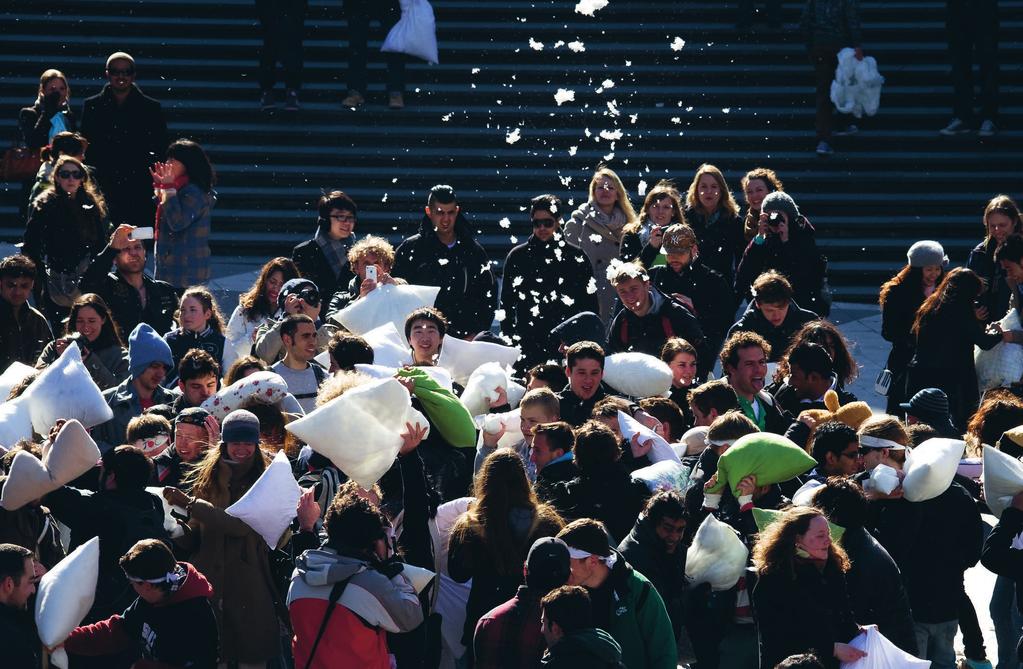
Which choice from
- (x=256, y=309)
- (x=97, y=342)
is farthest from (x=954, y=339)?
(x=97, y=342)

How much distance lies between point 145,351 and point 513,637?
353 centimetres

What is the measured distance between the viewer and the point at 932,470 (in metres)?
7.30

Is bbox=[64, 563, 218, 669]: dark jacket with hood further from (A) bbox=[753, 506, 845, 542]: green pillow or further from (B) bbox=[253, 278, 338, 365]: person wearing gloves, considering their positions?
(B) bbox=[253, 278, 338, 365]: person wearing gloves

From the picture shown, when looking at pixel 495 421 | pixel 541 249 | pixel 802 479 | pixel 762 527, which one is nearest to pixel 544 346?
pixel 541 249

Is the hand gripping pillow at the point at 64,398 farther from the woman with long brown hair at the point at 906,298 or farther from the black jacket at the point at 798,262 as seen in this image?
the woman with long brown hair at the point at 906,298

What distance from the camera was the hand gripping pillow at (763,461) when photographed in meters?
7.06

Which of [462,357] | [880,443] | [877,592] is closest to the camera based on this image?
[877,592]

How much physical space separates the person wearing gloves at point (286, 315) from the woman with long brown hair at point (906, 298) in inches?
136

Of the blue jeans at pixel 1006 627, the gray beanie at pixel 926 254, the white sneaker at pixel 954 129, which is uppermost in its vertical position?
the white sneaker at pixel 954 129

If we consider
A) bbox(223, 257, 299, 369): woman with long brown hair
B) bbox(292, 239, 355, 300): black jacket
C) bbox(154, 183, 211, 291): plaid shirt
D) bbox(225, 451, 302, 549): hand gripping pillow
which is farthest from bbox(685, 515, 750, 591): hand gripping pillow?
bbox(154, 183, 211, 291): plaid shirt

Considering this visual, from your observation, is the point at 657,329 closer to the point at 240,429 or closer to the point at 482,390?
the point at 482,390

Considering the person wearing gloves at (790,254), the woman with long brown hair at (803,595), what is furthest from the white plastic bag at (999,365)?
the woman with long brown hair at (803,595)

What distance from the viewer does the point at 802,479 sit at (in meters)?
7.52

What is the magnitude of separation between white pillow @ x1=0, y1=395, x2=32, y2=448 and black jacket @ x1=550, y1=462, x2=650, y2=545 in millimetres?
2691
